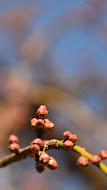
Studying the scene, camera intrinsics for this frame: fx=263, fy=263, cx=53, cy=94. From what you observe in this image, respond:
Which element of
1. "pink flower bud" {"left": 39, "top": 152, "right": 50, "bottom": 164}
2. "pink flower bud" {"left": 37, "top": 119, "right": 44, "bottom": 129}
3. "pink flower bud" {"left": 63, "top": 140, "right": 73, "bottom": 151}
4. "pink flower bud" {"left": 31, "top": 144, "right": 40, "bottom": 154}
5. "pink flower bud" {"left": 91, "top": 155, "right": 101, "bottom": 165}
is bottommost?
"pink flower bud" {"left": 91, "top": 155, "right": 101, "bottom": 165}

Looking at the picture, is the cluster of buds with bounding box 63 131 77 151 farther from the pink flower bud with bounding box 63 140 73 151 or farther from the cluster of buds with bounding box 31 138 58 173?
the cluster of buds with bounding box 31 138 58 173

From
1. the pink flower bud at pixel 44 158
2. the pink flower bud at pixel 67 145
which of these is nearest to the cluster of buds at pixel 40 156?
the pink flower bud at pixel 44 158

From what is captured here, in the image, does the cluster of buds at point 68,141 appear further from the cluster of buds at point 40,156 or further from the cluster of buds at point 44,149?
the cluster of buds at point 40,156

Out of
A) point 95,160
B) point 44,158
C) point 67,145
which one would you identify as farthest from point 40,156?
point 95,160

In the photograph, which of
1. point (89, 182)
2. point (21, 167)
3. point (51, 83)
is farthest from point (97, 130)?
point (21, 167)

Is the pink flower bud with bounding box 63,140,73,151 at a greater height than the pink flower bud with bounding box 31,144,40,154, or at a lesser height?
greater

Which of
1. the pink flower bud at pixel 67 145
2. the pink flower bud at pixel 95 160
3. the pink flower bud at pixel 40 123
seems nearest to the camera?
the pink flower bud at pixel 95 160

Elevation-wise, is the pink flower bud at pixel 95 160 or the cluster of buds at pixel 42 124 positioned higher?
the cluster of buds at pixel 42 124

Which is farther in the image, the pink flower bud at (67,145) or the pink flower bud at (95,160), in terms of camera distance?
the pink flower bud at (67,145)

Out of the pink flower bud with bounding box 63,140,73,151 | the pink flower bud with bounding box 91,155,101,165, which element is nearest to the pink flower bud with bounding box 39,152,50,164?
the pink flower bud with bounding box 63,140,73,151

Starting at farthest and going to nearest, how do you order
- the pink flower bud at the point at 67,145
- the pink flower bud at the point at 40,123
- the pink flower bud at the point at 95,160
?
the pink flower bud at the point at 40,123 < the pink flower bud at the point at 67,145 < the pink flower bud at the point at 95,160
